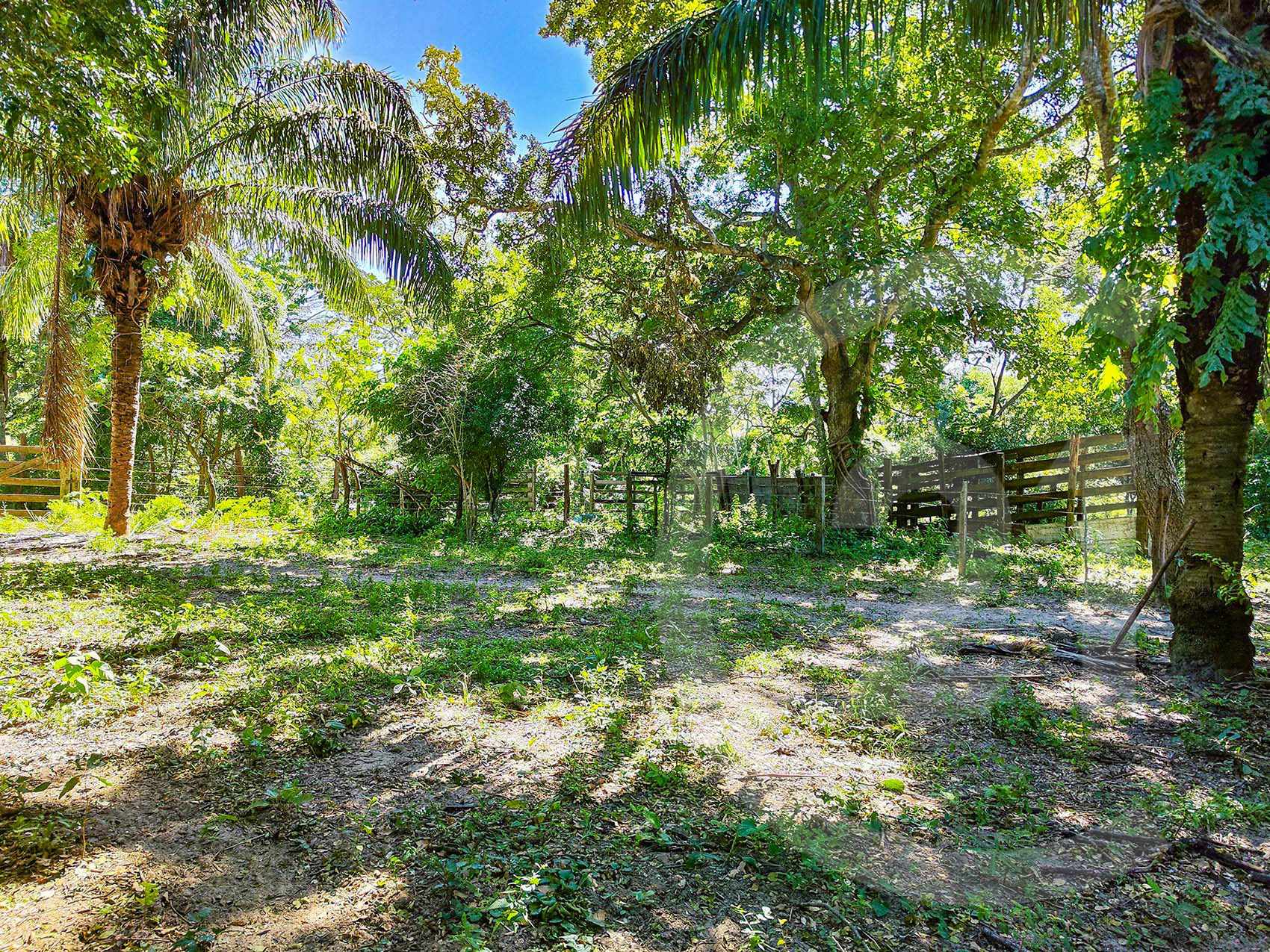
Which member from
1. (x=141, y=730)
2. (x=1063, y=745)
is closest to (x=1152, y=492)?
(x=1063, y=745)

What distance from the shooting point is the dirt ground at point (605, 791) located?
2133 millimetres

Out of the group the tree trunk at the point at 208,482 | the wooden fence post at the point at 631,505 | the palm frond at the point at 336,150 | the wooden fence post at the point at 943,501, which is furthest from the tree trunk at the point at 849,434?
the tree trunk at the point at 208,482

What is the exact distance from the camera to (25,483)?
1339 cm

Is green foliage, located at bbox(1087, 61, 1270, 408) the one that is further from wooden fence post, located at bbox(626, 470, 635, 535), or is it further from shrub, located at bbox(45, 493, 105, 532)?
shrub, located at bbox(45, 493, 105, 532)

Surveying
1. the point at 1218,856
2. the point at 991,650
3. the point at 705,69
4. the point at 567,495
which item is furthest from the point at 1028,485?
the point at 1218,856

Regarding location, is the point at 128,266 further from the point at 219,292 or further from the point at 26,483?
the point at 26,483

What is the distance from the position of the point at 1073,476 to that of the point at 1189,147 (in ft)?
25.8

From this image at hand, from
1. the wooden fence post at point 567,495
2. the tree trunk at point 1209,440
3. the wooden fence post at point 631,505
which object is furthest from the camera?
the wooden fence post at point 567,495

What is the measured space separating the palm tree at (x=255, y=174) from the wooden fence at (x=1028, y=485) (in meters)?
8.61

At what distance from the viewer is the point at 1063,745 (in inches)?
141

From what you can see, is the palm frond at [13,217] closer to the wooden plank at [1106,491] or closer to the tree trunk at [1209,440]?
the tree trunk at [1209,440]

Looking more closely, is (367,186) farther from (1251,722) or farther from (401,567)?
(1251,722)

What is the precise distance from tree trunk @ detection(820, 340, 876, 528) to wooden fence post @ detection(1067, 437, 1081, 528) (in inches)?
129

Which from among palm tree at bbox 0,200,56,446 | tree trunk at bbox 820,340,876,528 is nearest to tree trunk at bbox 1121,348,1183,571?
tree trunk at bbox 820,340,876,528
